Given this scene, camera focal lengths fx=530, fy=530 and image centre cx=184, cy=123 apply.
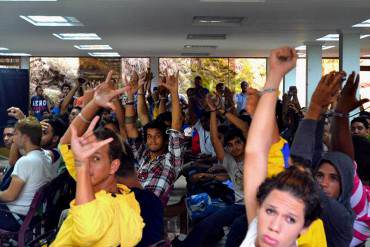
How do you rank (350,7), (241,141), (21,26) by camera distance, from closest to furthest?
(241,141)
(350,7)
(21,26)

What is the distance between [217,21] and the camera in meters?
10.4

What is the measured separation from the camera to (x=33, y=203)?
144 inches

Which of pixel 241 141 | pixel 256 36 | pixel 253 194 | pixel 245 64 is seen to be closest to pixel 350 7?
pixel 256 36

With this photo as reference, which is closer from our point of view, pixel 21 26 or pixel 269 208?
pixel 269 208

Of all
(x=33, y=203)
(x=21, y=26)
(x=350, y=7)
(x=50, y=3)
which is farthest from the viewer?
(x=21, y=26)

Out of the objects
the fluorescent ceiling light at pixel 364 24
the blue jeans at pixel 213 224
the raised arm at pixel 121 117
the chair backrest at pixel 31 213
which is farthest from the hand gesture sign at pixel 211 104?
the fluorescent ceiling light at pixel 364 24

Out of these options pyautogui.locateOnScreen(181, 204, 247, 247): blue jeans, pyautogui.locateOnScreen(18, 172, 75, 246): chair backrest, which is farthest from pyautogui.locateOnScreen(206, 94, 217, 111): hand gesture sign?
pyautogui.locateOnScreen(18, 172, 75, 246): chair backrest

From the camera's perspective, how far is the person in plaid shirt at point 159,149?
386 cm

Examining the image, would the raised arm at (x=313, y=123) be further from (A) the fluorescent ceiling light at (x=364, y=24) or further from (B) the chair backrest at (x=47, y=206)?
(A) the fluorescent ceiling light at (x=364, y=24)

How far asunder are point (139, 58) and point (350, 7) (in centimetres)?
1212

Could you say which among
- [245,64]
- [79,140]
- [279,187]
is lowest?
[279,187]

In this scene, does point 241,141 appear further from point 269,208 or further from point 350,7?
point 350,7

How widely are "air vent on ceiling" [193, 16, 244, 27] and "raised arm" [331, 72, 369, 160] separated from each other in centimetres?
724

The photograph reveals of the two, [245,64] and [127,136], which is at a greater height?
[245,64]
